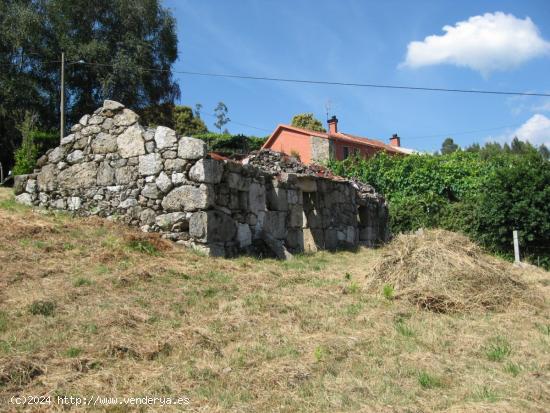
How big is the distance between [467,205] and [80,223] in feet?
43.1

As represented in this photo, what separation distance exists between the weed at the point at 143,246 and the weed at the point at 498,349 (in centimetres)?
540

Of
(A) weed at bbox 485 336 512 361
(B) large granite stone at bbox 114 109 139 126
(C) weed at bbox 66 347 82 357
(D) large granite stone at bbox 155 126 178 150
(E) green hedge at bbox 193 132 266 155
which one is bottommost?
(A) weed at bbox 485 336 512 361

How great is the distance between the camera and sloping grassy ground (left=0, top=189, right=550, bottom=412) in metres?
3.68

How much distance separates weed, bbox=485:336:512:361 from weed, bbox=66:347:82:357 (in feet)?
12.2

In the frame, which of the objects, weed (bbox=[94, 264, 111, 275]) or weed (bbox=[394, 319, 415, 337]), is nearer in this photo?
weed (bbox=[394, 319, 415, 337])

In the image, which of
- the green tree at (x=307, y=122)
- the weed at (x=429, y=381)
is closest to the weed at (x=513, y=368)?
the weed at (x=429, y=381)

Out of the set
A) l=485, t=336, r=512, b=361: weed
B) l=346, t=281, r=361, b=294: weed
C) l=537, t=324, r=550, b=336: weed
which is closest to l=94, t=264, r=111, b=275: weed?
l=346, t=281, r=361, b=294: weed

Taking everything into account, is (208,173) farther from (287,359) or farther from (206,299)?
(287,359)

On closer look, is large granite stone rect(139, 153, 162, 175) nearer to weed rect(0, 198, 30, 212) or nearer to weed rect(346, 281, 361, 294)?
weed rect(0, 198, 30, 212)

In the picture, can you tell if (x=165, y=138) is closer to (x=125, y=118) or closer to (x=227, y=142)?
(x=125, y=118)

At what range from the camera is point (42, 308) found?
5246mm

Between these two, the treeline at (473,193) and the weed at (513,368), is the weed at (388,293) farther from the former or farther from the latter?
the treeline at (473,193)

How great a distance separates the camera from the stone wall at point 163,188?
923 centimetres

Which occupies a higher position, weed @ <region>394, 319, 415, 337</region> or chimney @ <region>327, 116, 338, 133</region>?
chimney @ <region>327, 116, 338, 133</region>
